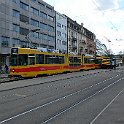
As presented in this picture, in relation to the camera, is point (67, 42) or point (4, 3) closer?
point (4, 3)

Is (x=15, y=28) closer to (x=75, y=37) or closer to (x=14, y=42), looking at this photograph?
(x=14, y=42)

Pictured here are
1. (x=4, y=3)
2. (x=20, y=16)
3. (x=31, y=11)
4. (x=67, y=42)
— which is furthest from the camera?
(x=67, y=42)

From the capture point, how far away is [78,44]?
427 ft

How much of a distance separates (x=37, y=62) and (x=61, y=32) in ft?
225

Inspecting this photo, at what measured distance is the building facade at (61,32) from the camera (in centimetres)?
10342

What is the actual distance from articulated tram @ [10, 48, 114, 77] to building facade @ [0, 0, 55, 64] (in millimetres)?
14359

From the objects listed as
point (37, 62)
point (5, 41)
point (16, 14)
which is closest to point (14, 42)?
point (5, 41)

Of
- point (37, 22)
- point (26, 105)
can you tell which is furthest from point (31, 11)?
point (26, 105)

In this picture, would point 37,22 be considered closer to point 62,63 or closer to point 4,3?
point 4,3

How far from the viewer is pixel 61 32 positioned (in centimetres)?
10706

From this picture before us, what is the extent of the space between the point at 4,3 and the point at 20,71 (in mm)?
32444

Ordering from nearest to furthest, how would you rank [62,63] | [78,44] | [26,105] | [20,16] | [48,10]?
[26,105], [62,63], [20,16], [48,10], [78,44]

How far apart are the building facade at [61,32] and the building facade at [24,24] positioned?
443 centimetres

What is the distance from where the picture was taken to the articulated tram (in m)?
36.3
